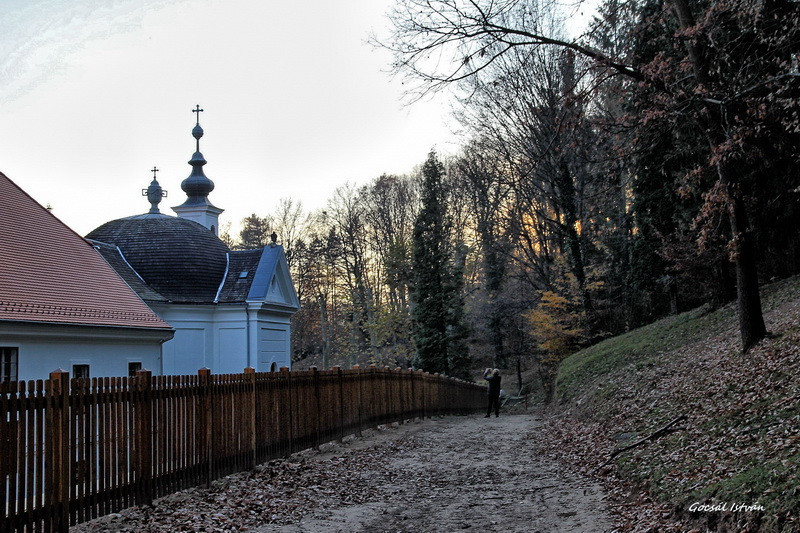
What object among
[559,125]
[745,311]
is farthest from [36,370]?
[745,311]

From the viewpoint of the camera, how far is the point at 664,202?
22.7 meters

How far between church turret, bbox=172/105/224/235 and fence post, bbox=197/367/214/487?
36006 mm

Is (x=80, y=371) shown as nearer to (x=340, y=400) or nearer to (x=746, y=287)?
(x=340, y=400)

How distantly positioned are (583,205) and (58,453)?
27530 millimetres

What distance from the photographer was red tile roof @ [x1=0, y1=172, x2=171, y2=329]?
60.3 feet

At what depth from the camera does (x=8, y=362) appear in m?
17.5

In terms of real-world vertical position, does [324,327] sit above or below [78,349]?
above

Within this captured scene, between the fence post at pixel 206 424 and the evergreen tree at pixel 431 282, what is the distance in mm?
30043

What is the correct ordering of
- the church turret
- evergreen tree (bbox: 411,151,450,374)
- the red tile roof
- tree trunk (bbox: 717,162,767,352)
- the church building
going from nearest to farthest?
tree trunk (bbox: 717,162,767,352) < the red tile roof < the church building < evergreen tree (bbox: 411,151,450,374) < the church turret

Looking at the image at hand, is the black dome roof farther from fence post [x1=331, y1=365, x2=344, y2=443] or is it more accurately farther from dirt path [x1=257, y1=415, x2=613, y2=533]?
dirt path [x1=257, y1=415, x2=613, y2=533]

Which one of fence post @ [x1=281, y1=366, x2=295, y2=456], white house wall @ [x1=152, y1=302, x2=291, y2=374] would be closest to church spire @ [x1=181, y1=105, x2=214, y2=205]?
white house wall @ [x1=152, y1=302, x2=291, y2=374]

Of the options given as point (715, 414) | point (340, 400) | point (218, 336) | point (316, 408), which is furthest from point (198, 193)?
point (715, 414)

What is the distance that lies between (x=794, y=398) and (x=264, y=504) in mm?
6427

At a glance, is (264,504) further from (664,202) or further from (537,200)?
(537,200)
